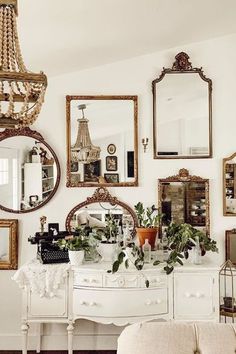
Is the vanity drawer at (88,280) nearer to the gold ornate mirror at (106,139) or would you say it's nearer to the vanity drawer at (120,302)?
the vanity drawer at (120,302)

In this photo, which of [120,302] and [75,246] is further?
[75,246]

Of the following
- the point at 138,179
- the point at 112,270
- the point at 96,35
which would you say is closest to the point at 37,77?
the point at 96,35

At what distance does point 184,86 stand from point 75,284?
197 centimetres

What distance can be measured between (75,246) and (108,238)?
36cm

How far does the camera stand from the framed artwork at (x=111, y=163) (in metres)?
4.53

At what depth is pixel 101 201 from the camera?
14.9 feet

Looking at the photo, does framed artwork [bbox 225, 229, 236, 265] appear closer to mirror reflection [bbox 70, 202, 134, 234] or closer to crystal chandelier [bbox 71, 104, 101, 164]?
mirror reflection [bbox 70, 202, 134, 234]

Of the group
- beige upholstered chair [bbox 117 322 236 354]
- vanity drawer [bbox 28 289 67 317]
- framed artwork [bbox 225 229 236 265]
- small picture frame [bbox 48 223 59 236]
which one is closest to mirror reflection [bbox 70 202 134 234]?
small picture frame [bbox 48 223 59 236]

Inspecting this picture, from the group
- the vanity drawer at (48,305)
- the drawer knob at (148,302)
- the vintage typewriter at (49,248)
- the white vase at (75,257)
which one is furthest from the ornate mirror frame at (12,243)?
the drawer knob at (148,302)

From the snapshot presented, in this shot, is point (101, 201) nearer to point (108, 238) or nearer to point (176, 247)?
point (108, 238)

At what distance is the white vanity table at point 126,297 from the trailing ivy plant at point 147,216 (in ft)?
1.65

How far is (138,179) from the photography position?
14.9 ft

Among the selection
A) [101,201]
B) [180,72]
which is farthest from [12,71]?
[180,72]

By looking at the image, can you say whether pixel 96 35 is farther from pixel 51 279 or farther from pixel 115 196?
pixel 51 279
